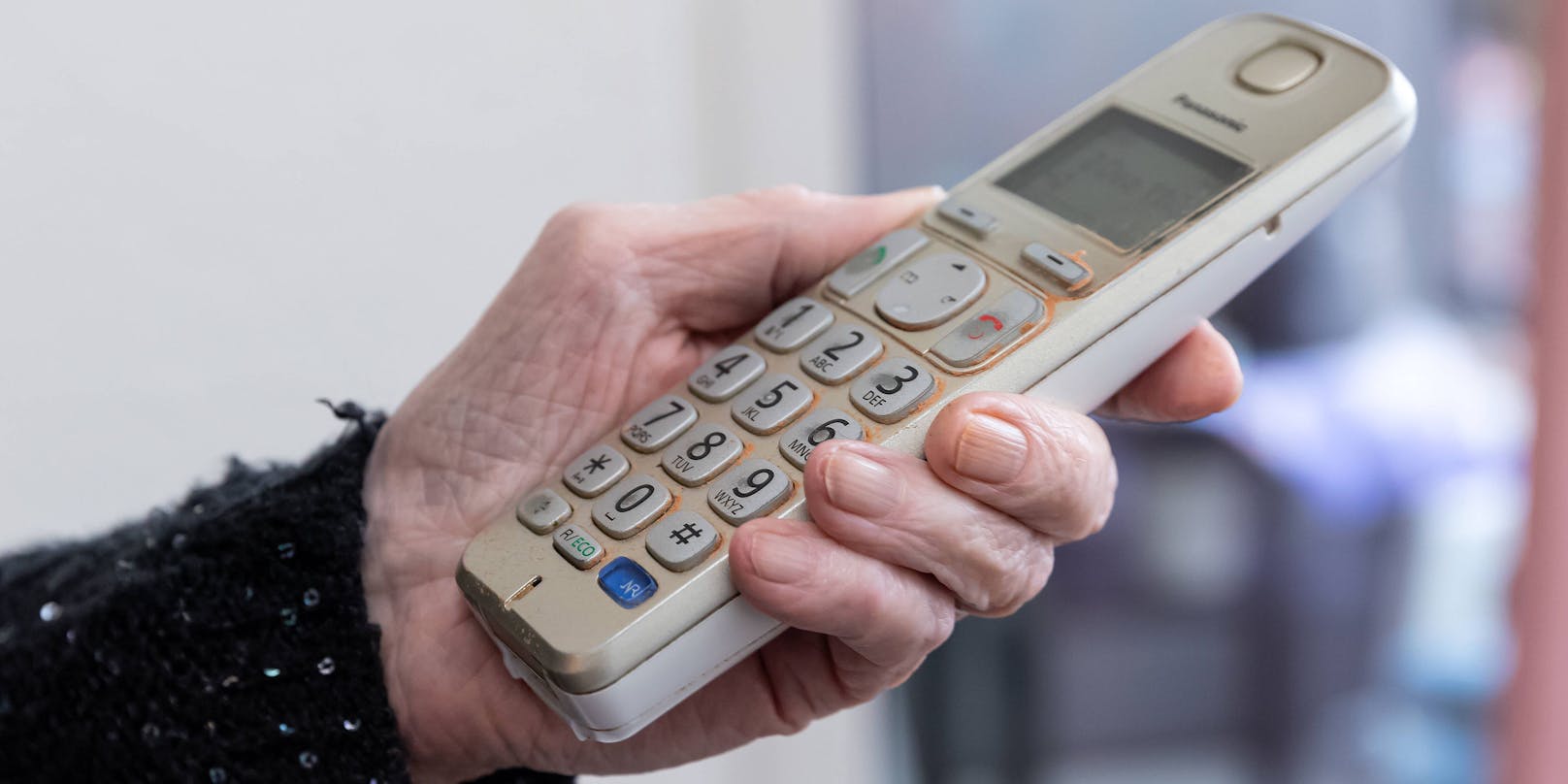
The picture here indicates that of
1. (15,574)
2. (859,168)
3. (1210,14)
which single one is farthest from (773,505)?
(1210,14)

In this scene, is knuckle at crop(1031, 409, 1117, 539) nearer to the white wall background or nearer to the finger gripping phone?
the finger gripping phone

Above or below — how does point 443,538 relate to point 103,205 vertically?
below

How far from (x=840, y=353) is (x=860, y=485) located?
79 millimetres

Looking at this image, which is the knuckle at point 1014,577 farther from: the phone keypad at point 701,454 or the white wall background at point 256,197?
the white wall background at point 256,197

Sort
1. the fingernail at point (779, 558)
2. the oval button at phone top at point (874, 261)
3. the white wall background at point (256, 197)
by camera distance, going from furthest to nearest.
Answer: the white wall background at point (256, 197)
the oval button at phone top at point (874, 261)
the fingernail at point (779, 558)

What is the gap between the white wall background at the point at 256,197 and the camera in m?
0.66

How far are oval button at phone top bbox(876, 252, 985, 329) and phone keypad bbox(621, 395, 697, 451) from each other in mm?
86

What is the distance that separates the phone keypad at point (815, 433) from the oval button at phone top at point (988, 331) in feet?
0.15

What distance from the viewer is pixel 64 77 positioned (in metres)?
0.64

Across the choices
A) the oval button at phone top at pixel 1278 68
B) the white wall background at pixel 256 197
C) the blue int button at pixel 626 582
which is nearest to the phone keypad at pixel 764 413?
the blue int button at pixel 626 582

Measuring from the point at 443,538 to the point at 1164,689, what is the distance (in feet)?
2.76

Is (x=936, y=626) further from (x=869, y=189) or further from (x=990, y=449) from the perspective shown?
(x=869, y=189)

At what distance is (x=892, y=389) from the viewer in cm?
49

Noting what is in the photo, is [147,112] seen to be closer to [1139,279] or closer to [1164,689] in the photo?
[1139,279]
